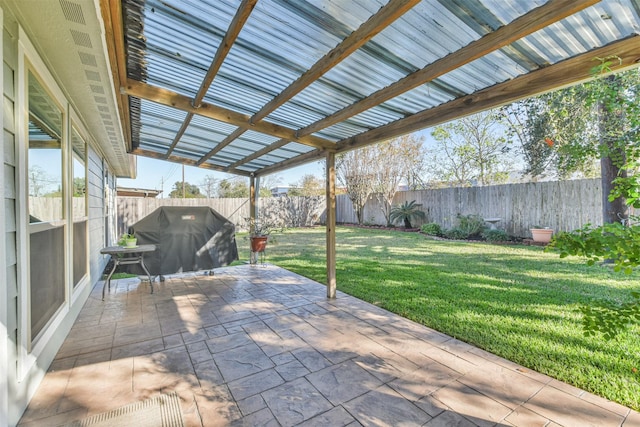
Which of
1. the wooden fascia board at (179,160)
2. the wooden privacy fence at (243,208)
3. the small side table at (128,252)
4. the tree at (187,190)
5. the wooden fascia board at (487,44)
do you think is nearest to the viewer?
the wooden fascia board at (487,44)

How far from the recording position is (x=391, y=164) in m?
13.1

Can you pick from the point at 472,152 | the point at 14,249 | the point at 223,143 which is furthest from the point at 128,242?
the point at 472,152

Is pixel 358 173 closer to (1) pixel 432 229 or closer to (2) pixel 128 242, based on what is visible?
(1) pixel 432 229

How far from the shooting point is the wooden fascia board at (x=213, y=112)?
285cm

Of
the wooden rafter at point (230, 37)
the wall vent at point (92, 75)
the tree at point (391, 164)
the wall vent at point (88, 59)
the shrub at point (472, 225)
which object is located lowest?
the shrub at point (472, 225)

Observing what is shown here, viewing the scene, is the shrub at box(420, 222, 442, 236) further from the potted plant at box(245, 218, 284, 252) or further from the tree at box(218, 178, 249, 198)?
the tree at box(218, 178, 249, 198)

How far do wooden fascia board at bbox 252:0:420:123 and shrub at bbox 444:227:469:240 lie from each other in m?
8.43

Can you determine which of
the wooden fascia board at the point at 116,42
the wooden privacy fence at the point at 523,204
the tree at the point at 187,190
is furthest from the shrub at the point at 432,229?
the tree at the point at 187,190

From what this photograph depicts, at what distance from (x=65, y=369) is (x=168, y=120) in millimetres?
3119

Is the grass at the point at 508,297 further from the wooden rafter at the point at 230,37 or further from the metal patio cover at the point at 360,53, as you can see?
the wooden rafter at the point at 230,37

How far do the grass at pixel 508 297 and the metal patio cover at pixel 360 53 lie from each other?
5.01ft

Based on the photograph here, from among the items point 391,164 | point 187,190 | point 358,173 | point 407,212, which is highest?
point 187,190

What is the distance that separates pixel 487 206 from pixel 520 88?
8321mm

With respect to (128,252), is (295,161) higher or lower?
higher
